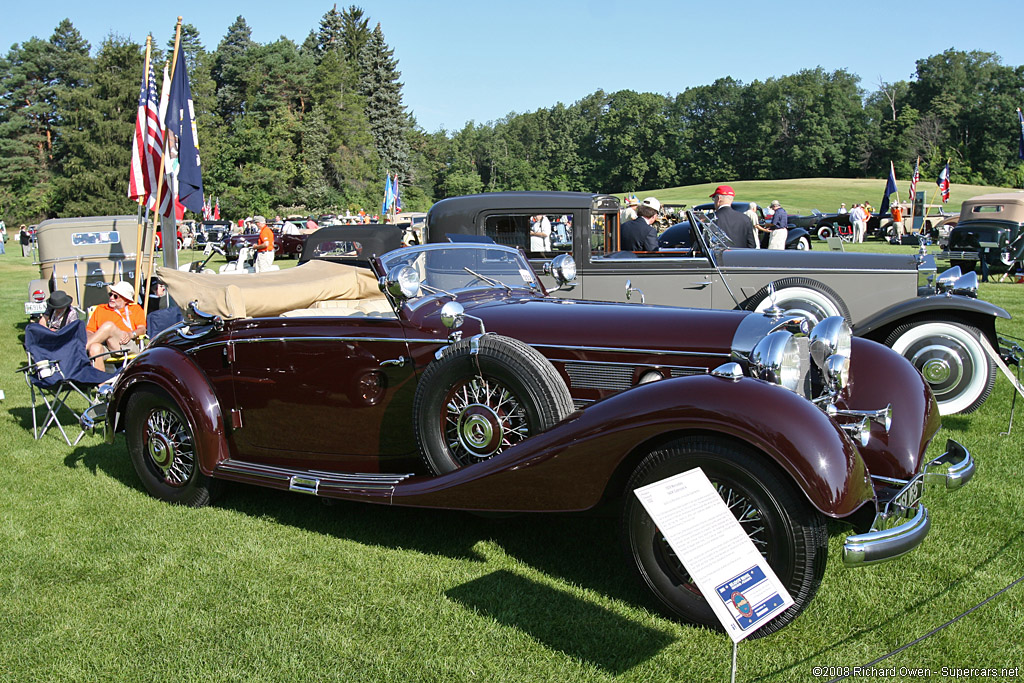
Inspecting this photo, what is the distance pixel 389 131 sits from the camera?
3130 inches

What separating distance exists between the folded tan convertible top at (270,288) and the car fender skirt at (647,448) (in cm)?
179

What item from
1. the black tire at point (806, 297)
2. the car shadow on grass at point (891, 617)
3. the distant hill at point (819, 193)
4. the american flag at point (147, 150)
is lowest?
the car shadow on grass at point (891, 617)

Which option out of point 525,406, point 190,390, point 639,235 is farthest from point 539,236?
point 525,406

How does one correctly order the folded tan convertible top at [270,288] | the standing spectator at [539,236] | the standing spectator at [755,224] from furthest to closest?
the standing spectator at [755,224]
the standing spectator at [539,236]
the folded tan convertible top at [270,288]

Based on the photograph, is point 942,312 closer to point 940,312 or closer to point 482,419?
point 940,312

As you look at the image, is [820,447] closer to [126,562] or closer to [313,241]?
[126,562]

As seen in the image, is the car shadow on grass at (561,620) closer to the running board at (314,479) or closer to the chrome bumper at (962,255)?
the running board at (314,479)

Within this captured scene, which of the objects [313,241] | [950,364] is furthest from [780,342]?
[313,241]

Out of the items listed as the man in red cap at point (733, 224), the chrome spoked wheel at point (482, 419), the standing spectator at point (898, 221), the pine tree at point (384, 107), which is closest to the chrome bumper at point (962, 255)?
the man in red cap at point (733, 224)

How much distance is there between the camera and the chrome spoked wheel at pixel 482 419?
3.82 metres

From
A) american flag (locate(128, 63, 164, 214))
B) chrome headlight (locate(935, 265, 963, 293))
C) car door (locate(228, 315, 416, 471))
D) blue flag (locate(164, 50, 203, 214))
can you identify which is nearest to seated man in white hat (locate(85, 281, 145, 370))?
american flag (locate(128, 63, 164, 214))

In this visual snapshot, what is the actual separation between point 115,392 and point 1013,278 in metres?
18.8

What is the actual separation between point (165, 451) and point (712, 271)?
17.6 feet

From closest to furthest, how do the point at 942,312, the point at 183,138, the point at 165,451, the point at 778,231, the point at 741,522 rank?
the point at 741,522, the point at 165,451, the point at 942,312, the point at 183,138, the point at 778,231
